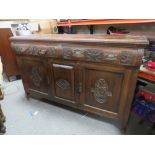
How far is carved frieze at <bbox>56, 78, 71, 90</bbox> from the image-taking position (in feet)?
4.23

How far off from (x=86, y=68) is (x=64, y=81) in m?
0.29

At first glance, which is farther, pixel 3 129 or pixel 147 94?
pixel 3 129

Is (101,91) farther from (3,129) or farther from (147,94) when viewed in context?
(3,129)

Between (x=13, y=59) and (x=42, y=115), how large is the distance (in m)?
1.12

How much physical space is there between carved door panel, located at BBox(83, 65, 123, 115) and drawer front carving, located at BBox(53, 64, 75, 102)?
14 cm

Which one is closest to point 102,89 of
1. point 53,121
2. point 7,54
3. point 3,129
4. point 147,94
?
point 147,94

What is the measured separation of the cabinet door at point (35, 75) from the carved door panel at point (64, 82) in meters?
0.12

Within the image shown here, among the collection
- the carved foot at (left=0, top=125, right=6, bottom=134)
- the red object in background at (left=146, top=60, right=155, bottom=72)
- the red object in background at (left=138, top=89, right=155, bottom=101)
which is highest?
the red object in background at (left=146, top=60, right=155, bottom=72)

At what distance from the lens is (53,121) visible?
56.3 inches

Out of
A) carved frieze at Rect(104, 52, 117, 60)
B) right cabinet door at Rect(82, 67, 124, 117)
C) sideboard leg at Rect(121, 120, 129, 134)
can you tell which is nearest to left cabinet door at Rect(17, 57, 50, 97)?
right cabinet door at Rect(82, 67, 124, 117)

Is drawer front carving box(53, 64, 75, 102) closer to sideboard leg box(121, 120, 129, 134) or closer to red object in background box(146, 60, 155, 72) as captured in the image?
sideboard leg box(121, 120, 129, 134)

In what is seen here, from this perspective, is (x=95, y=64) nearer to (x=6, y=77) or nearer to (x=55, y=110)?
(x=55, y=110)

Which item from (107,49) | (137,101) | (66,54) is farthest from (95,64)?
(137,101)
